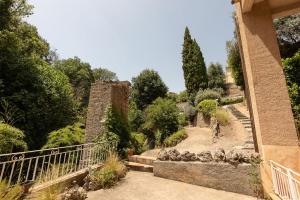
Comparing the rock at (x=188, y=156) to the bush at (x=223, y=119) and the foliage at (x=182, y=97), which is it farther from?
the foliage at (x=182, y=97)

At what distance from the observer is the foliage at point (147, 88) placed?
19.2m

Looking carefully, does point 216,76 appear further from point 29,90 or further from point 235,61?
point 29,90

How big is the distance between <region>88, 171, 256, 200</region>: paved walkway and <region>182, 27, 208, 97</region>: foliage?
55.3 ft

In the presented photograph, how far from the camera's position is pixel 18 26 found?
11.3 meters

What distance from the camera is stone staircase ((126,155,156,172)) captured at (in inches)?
240

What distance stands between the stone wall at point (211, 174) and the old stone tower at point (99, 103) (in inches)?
118

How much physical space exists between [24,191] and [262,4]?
20.5 feet

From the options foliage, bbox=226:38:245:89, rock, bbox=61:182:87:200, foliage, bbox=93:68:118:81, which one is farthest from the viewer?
foliage, bbox=93:68:118:81

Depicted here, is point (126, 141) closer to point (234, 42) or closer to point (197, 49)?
point (234, 42)

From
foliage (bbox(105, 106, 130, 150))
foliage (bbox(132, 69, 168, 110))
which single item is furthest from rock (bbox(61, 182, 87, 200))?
foliage (bbox(132, 69, 168, 110))

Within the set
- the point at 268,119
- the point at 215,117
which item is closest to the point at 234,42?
the point at 215,117

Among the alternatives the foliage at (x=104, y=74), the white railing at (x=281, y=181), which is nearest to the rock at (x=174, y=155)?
the white railing at (x=281, y=181)

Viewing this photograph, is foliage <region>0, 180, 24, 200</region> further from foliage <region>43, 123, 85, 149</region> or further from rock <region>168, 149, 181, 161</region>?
foliage <region>43, 123, 85, 149</region>

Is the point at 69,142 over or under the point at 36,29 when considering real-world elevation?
under
